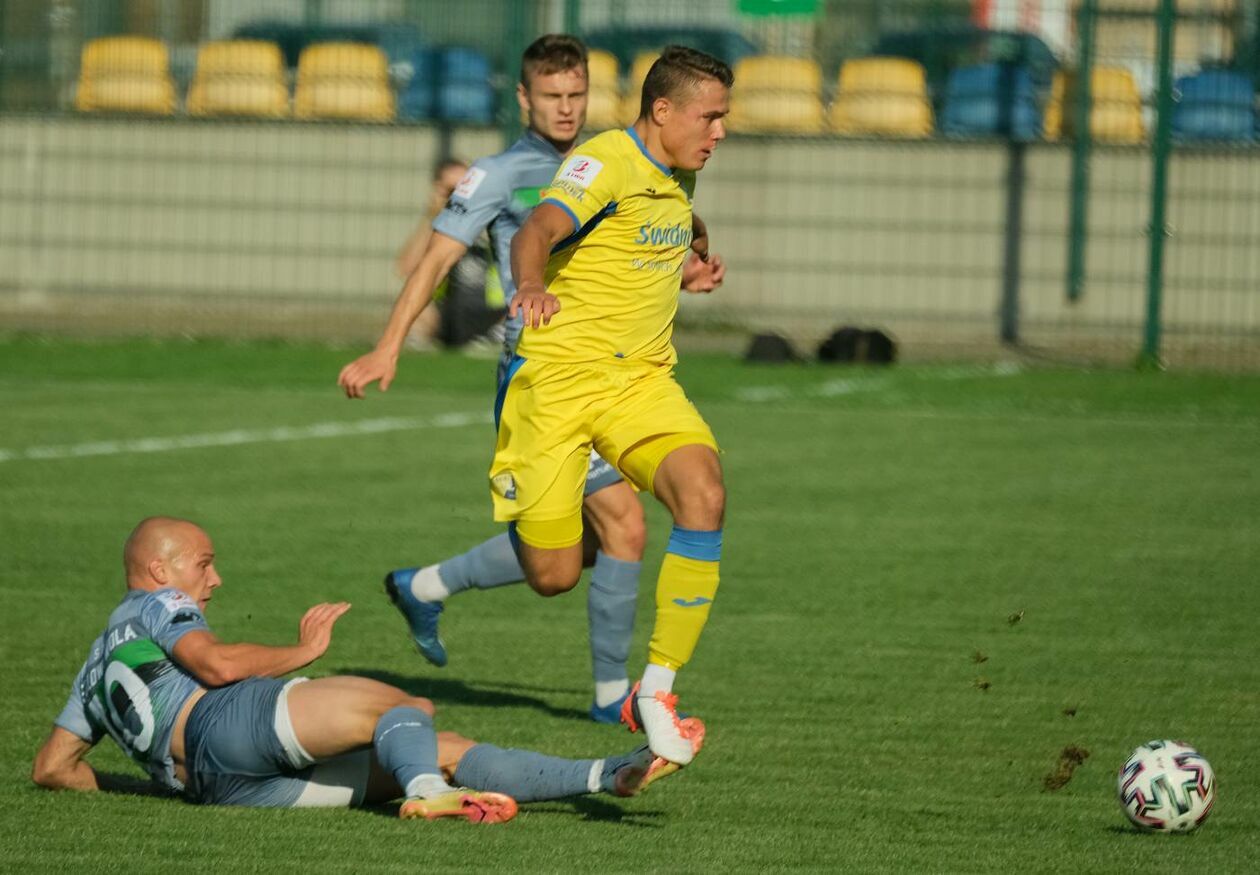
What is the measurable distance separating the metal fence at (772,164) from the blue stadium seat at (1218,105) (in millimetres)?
23

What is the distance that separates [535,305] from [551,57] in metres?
1.81

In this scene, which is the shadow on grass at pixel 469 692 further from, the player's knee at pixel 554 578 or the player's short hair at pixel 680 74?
the player's short hair at pixel 680 74

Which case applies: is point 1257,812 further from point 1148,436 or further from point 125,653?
point 1148,436

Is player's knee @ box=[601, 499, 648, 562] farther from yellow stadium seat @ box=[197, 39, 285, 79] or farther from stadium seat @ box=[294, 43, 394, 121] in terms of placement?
yellow stadium seat @ box=[197, 39, 285, 79]

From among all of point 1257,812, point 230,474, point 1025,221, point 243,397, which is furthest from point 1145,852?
point 1025,221

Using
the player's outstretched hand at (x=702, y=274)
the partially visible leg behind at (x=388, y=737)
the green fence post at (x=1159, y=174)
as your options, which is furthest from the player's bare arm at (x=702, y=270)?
the green fence post at (x=1159, y=174)

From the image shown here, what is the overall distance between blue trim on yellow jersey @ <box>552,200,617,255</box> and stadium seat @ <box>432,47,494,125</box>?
41.7 ft

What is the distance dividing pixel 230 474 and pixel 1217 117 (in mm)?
9805

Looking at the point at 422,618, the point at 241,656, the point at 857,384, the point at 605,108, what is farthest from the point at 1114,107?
the point at 241,656

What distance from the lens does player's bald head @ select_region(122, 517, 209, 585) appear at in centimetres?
537

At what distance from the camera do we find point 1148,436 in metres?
13.5

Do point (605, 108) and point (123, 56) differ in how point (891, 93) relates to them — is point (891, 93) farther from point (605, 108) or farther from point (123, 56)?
point (123, 56)

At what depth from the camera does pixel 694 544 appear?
577 cm

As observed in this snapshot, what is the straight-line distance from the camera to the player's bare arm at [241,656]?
16.8 ft
